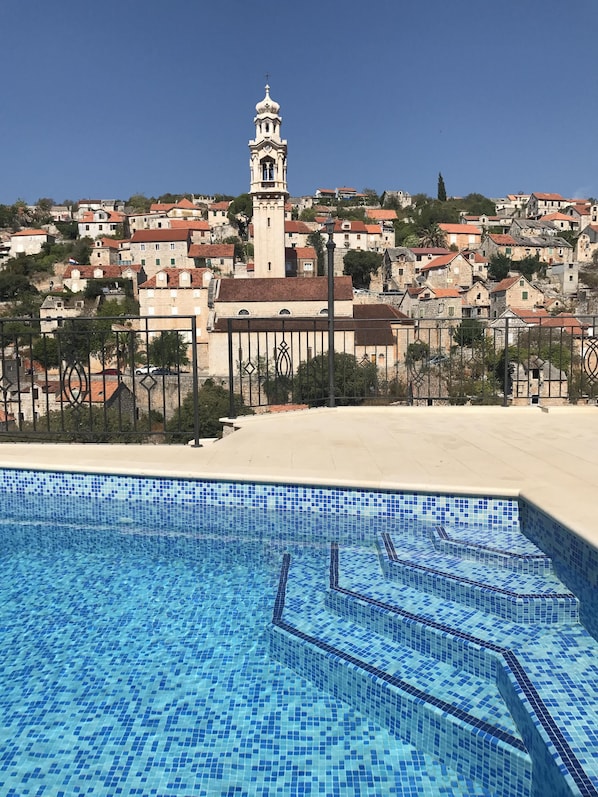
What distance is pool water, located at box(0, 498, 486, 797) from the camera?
1.85 m

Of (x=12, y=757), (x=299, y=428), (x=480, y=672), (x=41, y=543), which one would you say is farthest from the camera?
(x=299, y=428)

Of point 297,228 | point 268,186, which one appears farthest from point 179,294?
point 297,228

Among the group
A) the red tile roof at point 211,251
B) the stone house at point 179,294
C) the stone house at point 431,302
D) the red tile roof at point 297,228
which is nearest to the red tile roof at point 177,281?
the stone house at point 179,294

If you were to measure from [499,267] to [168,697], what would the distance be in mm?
69990

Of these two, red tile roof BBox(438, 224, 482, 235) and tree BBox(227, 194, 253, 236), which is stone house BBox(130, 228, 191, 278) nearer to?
tree BBox(227, 194, 253, 236)

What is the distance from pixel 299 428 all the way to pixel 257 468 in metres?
1.70

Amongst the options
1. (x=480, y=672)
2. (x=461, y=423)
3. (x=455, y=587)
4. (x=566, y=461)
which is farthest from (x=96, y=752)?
(x=461, y=423)

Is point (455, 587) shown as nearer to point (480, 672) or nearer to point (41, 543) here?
point (480, 672)

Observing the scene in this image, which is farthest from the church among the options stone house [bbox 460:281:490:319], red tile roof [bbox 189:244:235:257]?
stone house [bbox 460:281:490:319]

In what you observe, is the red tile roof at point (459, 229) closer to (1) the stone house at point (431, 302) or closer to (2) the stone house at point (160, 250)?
(1) the stone house at point (431, 302)

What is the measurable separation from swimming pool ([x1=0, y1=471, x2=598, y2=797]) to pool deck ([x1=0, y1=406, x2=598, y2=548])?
5.9 inches

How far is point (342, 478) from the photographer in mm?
4031

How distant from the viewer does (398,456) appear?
4664 mm

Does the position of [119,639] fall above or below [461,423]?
below
